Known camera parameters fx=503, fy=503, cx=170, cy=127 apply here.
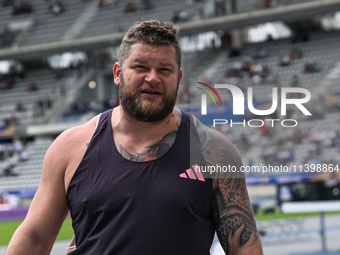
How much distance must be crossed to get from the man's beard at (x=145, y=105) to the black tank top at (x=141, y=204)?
5.6 inches

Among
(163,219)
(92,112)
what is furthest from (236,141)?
(92,112)

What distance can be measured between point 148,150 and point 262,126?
0.56 meters

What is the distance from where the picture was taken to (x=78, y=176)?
194cm

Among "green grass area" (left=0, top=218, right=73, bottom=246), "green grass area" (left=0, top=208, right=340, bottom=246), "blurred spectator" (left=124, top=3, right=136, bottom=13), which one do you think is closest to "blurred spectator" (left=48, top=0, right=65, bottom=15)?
"blurred spectator" (left=124, top=3, right=136, bottom=13)

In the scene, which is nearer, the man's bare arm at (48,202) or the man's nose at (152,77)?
the man's nose at (152,77)

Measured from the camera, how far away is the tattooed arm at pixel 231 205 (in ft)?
6.34

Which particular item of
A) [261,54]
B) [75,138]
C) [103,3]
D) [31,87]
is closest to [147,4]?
[103,3]

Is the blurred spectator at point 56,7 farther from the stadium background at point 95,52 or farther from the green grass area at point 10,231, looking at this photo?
the green grass area at point 10,231

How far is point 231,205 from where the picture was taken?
195cm

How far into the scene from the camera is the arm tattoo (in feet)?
6.34

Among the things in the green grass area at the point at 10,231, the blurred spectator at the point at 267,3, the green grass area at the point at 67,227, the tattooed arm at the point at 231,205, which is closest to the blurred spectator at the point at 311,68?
the blurred spectator at the point at 267,3

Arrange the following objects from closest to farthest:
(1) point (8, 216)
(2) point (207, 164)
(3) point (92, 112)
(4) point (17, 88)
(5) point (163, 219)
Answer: (5) point (163, 219), (2) point (207, 164), (1) point (8, 216), (3) point (92, 112), (4) point (17, 88)

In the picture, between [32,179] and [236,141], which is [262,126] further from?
[32,179]

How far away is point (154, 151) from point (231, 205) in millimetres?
365
